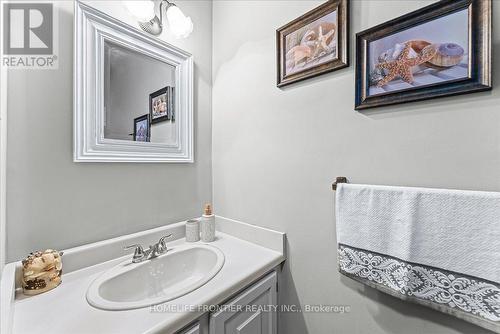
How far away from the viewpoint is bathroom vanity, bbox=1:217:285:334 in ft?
1.99

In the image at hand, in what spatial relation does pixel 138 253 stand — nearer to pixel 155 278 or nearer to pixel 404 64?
pixel 155 278

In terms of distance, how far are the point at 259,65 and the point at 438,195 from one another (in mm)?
965

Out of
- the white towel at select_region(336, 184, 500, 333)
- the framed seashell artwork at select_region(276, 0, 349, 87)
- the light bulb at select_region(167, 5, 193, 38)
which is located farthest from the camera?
the light bulb at select_region(167, 5, 193, 38)

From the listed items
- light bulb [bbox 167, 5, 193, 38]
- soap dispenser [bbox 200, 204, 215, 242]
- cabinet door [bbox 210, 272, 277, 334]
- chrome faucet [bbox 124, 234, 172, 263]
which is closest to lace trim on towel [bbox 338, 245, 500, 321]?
cabinet door [bbox 210, 272, 277, 334]

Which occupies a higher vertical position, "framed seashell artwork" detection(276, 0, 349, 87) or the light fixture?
the light fixture

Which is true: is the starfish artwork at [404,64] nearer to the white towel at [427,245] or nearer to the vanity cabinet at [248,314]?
the white towel at [427,245]

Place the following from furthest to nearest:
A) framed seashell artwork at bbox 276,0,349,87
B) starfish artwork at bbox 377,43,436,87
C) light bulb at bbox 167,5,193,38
A: light bulb at bbox 167,5,193,38 → framed seashell artwork at bbox 276,0,349,87 → starfish artwork at bbox 377,43,436,87

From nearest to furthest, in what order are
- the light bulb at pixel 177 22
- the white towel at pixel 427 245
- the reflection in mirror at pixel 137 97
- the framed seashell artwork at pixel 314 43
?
the white towel at pixel 427 245 → the framed seashell artwork at pixel 314 43 → the reflection in mirror at pixel 137 97 → the light bulb at pixel 177 22

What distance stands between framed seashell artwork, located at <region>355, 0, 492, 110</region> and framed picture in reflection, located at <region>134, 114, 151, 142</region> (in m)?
0.98

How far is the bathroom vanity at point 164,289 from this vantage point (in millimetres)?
606

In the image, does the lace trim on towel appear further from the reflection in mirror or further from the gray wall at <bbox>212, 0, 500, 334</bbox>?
the reflection in mirror

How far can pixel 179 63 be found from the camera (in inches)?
48.2

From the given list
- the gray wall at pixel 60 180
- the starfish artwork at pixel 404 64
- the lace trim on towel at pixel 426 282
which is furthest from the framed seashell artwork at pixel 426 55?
the gray wall at pixel 60 180

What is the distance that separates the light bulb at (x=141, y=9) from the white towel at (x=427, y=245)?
116cm
